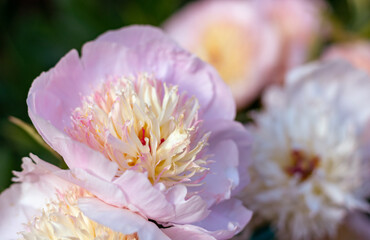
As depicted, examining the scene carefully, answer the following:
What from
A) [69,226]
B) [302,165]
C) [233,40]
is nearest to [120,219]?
[69,226]

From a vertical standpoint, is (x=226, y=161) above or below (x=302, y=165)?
above

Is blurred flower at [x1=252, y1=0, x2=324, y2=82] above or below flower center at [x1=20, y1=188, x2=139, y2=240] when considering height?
below

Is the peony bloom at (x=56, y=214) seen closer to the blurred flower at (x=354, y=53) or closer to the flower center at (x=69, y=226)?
the flower center at (x=69, y=226)

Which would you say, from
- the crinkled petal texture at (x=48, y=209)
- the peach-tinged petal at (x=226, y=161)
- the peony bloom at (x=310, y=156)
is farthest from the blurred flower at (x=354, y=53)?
the crinkled petal texture at (x=48, y=209)

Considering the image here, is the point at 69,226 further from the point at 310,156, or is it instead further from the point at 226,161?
the point at 310,156

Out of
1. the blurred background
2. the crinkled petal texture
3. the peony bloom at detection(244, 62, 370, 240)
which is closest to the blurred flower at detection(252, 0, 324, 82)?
the blurred background

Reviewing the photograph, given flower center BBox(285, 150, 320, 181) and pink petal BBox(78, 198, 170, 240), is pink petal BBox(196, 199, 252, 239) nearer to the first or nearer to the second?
pink petal BBox(78, 198, 170, 240)

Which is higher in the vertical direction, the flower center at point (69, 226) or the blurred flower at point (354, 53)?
the flower center at point (69, 226)
